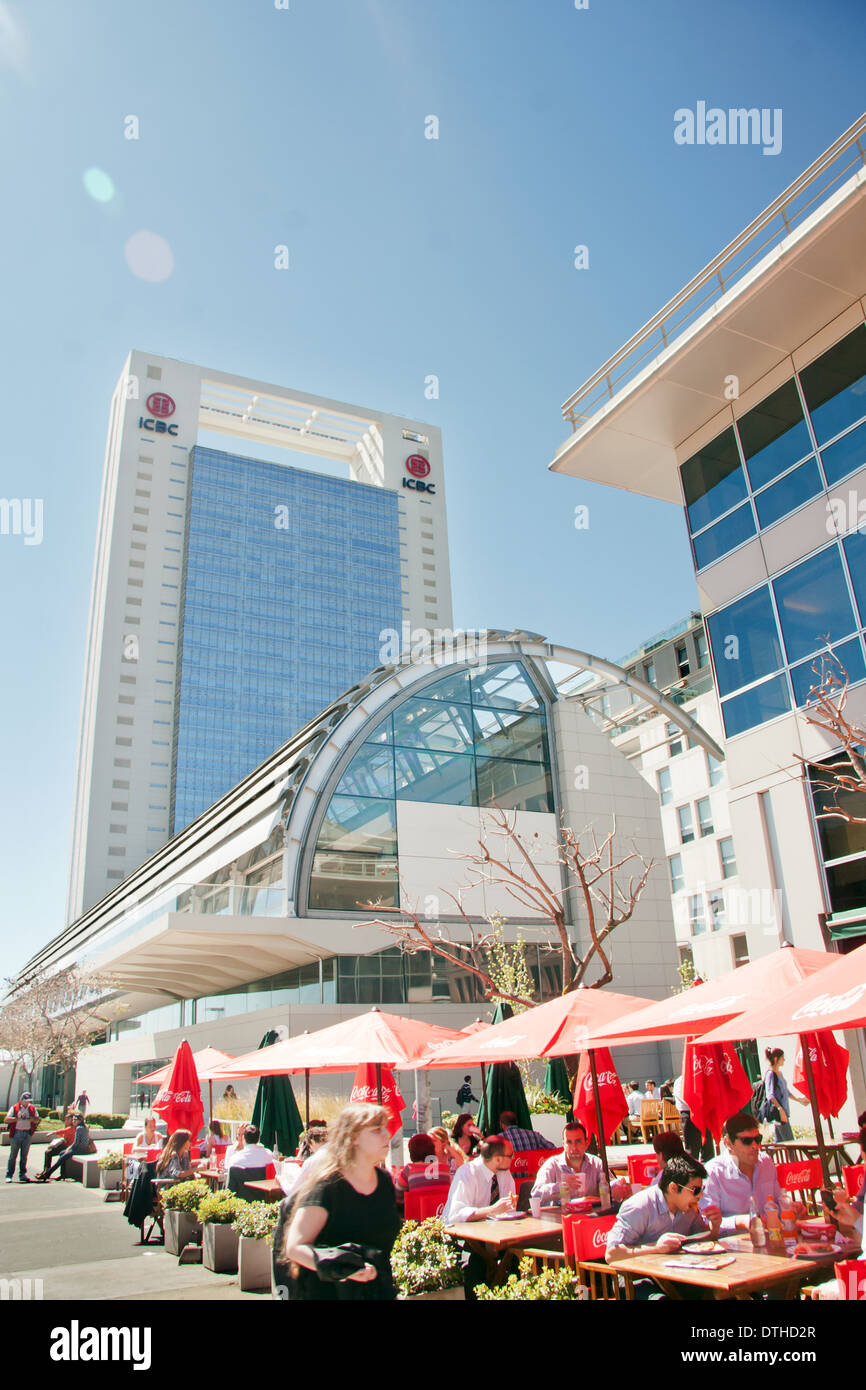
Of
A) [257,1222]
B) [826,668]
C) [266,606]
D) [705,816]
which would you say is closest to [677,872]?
[705,816]

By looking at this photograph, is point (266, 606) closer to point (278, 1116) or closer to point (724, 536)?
point (724, 536)

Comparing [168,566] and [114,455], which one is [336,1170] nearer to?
[168,566]

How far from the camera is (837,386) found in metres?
15.3

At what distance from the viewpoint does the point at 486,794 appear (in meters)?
30.3

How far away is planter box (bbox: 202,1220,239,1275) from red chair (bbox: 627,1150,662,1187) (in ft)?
14.3

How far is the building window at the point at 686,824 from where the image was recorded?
5303 cm

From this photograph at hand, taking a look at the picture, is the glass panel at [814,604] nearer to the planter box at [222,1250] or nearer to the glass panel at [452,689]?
the planter box at [222,1250]

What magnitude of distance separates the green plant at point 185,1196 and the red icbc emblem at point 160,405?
110219mm

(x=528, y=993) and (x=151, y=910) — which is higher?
(x=151, y=910)

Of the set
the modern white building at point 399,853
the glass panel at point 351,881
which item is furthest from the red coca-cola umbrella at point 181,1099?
the glass panel at point 351,881

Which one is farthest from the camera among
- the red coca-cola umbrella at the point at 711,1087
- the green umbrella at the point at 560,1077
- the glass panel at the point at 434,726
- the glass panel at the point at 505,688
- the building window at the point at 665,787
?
the building window at the point at 665,787

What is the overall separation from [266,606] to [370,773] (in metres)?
83.4
